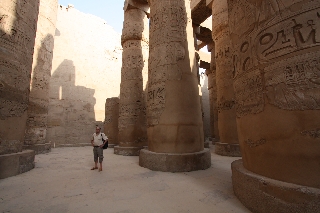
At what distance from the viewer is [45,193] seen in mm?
2367

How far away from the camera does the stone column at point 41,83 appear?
22.4 ft

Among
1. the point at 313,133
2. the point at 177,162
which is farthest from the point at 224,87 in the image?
the point at 313,133

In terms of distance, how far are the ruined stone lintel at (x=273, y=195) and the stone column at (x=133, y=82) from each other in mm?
4663

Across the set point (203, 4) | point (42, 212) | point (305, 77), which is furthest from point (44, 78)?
point (305, 77)

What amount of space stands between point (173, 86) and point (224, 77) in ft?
10.4

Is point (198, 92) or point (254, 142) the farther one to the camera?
point (198, 92)

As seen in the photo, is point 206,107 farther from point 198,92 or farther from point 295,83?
point 295,83

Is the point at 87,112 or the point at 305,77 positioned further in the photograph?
the point at 87,112

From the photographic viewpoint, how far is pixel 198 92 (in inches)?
167

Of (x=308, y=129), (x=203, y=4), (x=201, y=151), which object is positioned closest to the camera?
(x=308, y=129)

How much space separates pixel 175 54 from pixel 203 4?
590 cm

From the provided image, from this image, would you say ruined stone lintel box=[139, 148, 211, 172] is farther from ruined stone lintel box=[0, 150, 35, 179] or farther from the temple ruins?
ruined stone lintel box=[0, 150, 35, 179]

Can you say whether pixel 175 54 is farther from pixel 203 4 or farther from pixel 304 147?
pixel 203 4

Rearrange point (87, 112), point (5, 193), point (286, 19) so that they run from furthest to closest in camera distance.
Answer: point (87, 112)
point (5, 193)
point (286, 19)
